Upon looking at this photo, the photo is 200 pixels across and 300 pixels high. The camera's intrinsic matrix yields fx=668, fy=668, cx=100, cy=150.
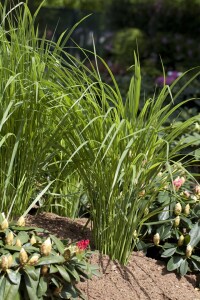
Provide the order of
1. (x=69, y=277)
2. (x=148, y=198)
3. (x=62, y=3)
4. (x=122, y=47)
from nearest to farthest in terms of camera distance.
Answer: (x=69, y=277) < (x=148, y=198) < (x=122, y=47) < (x=62, y=3)

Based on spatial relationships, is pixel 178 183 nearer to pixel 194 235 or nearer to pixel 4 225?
pixel 194 235

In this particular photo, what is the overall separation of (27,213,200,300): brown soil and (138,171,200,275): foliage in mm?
55

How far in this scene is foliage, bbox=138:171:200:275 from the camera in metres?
3.13

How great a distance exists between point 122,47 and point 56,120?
31.1 ft

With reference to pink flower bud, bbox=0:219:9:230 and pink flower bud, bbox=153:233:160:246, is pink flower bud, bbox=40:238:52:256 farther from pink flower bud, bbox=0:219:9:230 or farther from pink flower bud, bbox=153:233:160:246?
pink flower bud, bbox=153:233:160:246

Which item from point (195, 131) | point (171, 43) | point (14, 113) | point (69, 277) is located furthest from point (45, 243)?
point (171, 43)

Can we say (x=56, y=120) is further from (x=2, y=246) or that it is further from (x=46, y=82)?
(x=2, y=246)

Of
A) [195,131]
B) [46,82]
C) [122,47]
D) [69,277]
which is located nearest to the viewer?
[69,277]

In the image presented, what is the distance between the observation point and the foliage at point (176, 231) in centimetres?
313

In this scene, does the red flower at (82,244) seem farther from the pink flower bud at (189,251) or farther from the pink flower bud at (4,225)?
the pink flower bud at (189,251)

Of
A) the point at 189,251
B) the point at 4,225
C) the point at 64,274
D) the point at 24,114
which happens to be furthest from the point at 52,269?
the point at 189,251

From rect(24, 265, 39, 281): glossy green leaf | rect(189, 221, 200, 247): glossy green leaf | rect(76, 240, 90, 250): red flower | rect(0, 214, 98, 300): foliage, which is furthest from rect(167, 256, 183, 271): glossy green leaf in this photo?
rect(24, 265, 39, 281): glossy green leaf

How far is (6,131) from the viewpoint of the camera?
2969 millimetres

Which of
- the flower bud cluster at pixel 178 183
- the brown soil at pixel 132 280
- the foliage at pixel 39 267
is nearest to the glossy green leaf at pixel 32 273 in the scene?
the foliage at pixel 39 267
